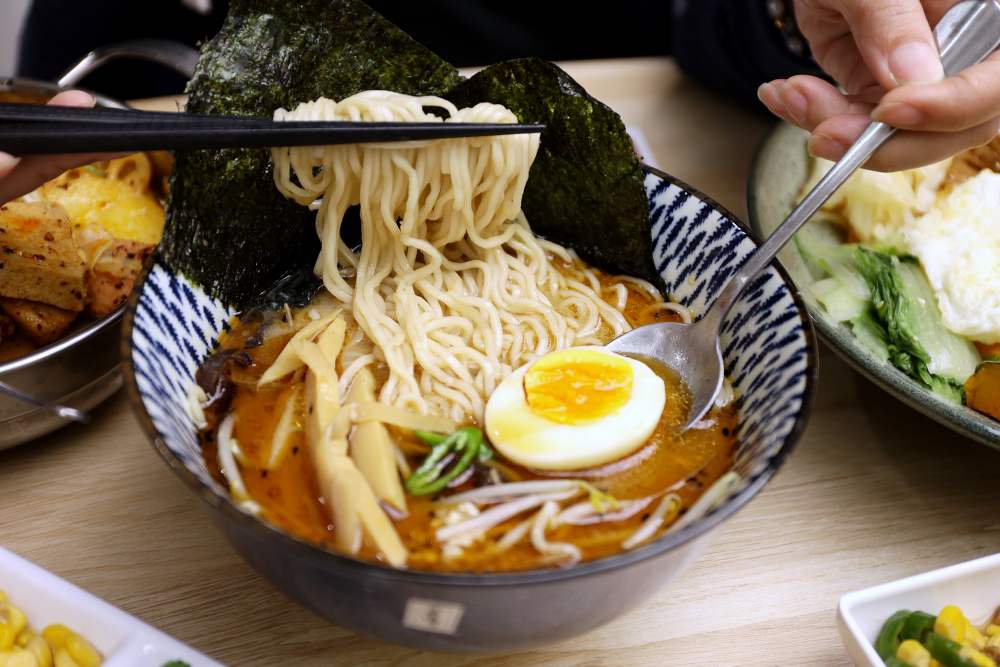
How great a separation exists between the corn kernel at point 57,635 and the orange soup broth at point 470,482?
309 millimetres

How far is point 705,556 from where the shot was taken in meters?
1.53

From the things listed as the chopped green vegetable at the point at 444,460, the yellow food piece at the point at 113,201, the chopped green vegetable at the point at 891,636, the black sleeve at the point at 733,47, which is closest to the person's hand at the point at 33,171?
the yellow food piece at the point at 113,201

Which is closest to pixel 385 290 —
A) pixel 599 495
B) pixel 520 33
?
pixel 599 495

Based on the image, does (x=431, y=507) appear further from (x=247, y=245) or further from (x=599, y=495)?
(x=247, y=245)

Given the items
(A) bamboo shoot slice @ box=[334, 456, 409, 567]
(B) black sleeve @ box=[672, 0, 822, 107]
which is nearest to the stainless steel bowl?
(A) bamboo shoot slice @ box=[334, 456, 409, 567]

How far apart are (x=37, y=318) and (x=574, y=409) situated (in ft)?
3.44

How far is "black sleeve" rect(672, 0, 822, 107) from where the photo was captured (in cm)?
253

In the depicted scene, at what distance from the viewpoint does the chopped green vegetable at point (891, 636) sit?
4.19ft

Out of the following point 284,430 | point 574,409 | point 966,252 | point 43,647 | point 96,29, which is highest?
point 966,252

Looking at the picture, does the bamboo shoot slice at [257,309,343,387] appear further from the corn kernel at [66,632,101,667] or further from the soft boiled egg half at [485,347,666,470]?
the corn kernel at [66,632,101,667]

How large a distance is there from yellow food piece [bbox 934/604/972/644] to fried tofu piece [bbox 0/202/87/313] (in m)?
1.65

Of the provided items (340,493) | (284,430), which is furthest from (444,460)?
(284,430)

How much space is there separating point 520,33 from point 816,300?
180 centimetres

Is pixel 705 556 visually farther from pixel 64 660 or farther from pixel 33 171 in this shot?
pixel 33 171
